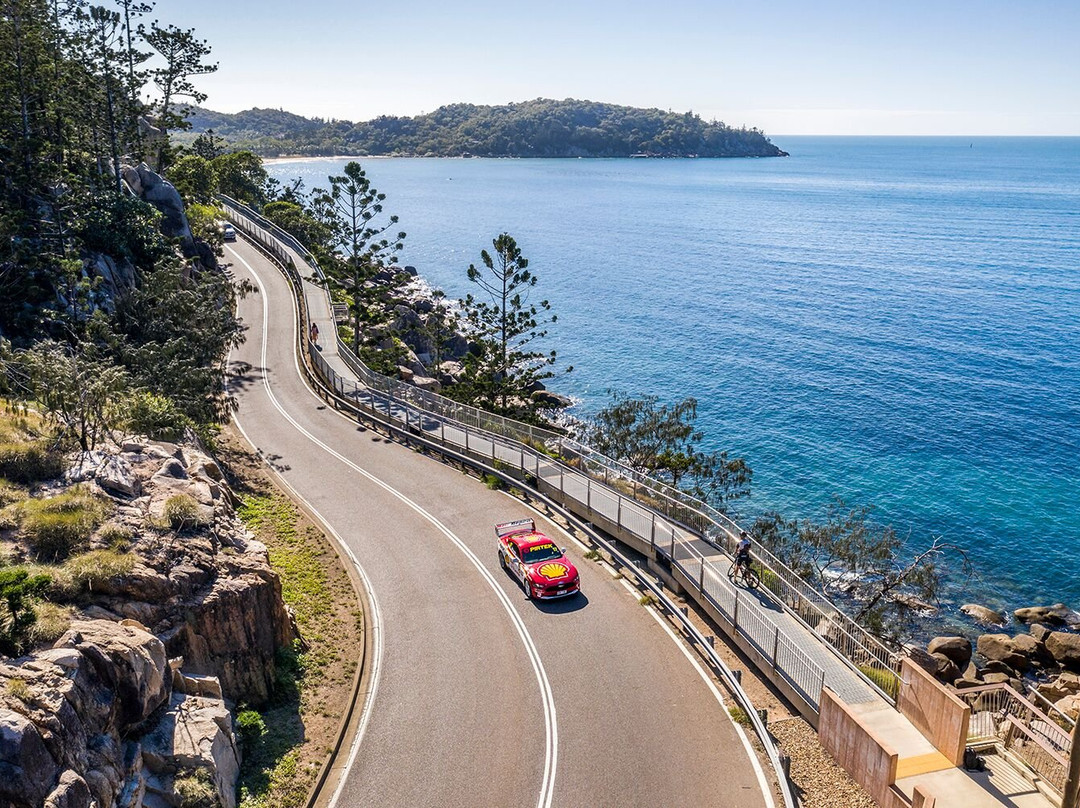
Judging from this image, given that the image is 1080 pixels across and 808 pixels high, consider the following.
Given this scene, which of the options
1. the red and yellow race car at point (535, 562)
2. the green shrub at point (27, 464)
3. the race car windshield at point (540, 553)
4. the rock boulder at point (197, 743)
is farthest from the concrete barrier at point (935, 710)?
the green shrub at point (27, 464)

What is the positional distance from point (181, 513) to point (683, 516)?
1434cm

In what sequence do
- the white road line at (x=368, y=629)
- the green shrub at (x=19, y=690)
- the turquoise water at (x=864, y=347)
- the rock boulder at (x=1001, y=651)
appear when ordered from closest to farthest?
the green shrub at (x=19, y=690)
the white road line at (x=368, y=629)
the rock boulder at (x=1001, y=651)
the turquoise water at (x=864, y=347)

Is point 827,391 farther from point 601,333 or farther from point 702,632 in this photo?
point 702,632

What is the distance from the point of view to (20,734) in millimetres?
9445

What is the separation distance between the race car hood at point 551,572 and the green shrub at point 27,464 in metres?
12.3

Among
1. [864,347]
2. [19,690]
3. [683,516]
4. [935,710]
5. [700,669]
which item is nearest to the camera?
[19,690]

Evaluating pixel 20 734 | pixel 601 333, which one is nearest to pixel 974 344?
pixel 601 333

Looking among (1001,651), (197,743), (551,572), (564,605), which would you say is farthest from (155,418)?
(1001,651)

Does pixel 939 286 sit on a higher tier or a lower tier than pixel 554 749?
higher

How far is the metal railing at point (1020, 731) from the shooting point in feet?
42.5

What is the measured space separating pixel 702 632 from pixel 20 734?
48.3 feet

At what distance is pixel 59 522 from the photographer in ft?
47.2

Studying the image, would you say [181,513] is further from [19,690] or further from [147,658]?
[19,690]

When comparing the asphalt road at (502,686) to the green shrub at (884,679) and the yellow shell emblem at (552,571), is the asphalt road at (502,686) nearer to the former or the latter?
the yellow shell emblem at (552,571)
